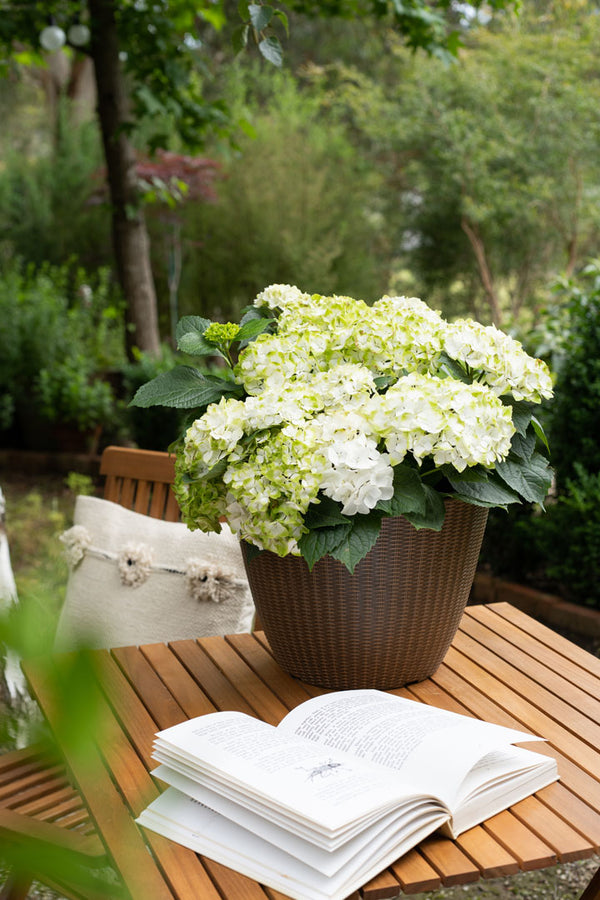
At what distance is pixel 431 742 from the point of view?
119 centimetres

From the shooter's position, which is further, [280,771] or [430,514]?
[430,514]

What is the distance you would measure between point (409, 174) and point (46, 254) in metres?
4.52

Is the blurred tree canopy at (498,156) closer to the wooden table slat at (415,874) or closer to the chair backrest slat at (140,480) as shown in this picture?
the chair backrest slat at (140,480)

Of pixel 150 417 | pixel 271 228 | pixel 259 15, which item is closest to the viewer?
pixel 259 15

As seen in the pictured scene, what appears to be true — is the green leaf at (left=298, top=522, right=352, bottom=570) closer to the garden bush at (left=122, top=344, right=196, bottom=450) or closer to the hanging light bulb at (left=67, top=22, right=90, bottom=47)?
the garden bush at (left=122, top=344, right=196, bottom=450)

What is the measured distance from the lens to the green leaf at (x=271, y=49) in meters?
2.06

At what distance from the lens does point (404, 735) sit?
48.2 inches

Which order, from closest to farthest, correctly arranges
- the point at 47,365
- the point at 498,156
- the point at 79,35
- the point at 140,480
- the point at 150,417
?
the point at 140,480, the point at 79,35, the point at 150,417, the point at 47,365, the point at 498,156

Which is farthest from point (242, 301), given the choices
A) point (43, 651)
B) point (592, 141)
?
point (43, 651)

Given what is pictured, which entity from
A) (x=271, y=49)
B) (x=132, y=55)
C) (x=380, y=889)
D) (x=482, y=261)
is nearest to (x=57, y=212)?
(x=132, y=55)

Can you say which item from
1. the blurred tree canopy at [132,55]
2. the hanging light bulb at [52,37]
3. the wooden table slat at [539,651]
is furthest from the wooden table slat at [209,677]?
the hanging light bulb at [52,37]

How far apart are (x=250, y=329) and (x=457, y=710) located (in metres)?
0.76

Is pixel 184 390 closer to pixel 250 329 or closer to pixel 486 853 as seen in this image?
pixel 250 329

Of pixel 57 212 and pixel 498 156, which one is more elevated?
pixel 498 156
